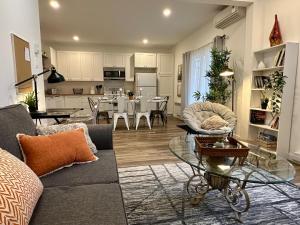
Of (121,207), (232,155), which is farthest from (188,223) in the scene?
(121,207)

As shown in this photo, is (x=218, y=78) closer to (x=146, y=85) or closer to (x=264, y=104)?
(x=264, y=104)

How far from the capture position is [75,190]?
125 centimetres

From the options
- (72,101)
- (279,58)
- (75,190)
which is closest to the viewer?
(75,190)

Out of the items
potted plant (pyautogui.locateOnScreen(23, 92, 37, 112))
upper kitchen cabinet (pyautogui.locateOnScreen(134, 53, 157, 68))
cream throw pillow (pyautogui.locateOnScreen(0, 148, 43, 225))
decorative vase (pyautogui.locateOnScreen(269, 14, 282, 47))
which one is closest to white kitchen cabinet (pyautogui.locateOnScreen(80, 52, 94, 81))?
upper kitchen cabinet (pyautogui.locateOnScreen(134, 53, 157, 68))

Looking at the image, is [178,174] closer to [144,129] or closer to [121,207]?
[121,207]

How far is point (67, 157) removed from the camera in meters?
1.56

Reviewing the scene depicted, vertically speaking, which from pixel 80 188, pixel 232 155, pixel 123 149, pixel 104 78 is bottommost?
pixel 123 149

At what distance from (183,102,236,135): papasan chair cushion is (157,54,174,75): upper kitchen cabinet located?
14.7 feet

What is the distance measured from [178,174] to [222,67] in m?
2.47

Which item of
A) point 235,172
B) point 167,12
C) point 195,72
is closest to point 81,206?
point 235,172

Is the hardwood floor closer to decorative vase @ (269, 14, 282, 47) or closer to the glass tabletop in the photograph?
the glass tabletop

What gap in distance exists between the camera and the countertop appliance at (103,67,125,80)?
7.46 m

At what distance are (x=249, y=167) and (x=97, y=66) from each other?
6684 mm

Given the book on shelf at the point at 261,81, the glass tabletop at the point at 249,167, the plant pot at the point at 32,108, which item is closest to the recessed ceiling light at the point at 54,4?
the plant pot at the point at 32,108
